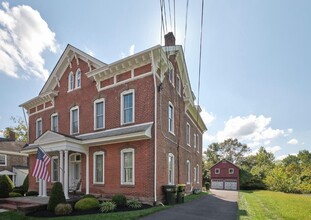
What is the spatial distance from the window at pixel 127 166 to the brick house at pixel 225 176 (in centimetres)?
3370

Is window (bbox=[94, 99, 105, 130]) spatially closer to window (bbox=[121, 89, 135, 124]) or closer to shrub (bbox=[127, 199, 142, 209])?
window (bbox=[121, 89, 135, 124])

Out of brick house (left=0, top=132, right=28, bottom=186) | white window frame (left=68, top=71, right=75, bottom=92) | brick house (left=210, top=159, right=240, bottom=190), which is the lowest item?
brick house (left=210, top=159, right=240, bottom=190)

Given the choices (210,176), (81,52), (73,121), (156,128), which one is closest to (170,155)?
(156,128)

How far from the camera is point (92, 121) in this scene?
16.1m

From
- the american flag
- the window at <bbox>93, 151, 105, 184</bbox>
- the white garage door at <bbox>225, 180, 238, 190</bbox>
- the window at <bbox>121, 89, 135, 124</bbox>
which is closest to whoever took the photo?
the american flag

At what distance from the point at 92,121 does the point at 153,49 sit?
6.58 m

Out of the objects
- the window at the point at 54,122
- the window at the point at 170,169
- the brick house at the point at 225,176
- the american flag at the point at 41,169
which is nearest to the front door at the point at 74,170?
the window at the point at 54,122

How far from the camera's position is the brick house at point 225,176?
139 ft

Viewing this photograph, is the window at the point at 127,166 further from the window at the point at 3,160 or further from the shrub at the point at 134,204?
the window at the point at 3,160

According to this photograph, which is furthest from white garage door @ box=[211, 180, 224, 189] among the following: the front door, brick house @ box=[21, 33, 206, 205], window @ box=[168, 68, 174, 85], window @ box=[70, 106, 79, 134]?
window @ box=[70, 106, 79, 134]

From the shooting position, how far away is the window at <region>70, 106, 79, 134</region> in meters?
17.4

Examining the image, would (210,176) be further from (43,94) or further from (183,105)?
(43,94)

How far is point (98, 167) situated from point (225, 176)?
112ft

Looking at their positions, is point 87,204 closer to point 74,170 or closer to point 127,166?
point 127,166
